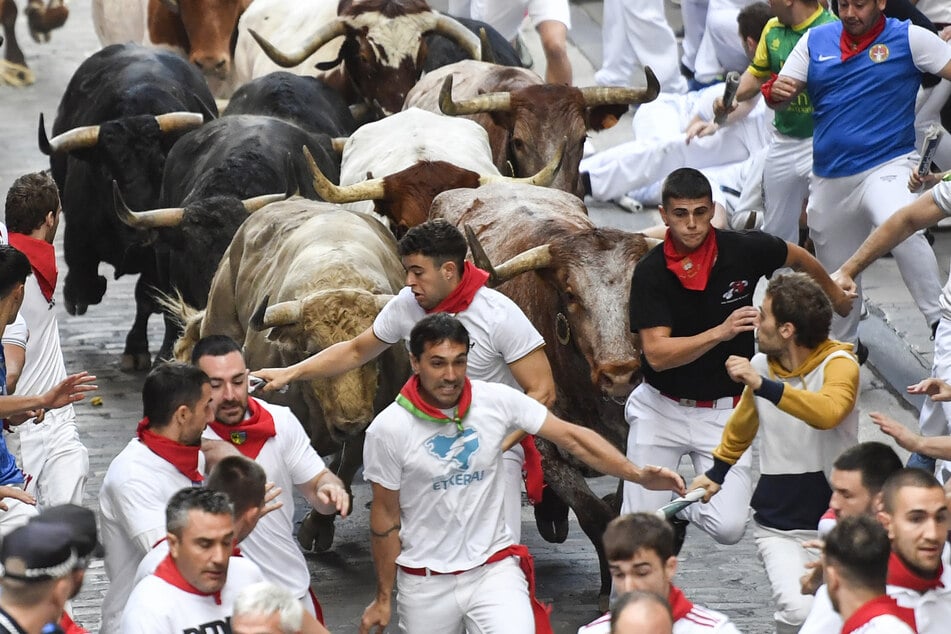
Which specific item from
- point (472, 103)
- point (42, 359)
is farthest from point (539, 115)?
point (42, 359)

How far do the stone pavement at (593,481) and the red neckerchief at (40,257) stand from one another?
5.66 feet

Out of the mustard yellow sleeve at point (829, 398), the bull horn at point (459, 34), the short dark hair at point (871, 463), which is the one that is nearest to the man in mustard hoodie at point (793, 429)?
the mustard yellow sleeve at point (829, 398)

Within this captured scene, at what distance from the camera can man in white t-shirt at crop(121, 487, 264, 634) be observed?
6.05m

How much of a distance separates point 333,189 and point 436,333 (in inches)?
143

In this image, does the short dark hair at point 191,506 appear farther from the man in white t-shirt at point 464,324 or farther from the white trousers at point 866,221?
the white trousers at point 866,221

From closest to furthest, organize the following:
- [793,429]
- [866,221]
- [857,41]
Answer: [793,429] < [857,41] < [866,221]

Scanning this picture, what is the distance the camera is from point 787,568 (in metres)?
7.55

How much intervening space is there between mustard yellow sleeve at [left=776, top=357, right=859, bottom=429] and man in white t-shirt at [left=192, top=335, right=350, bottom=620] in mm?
1810

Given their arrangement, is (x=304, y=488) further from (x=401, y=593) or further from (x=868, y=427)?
(x=868, y=427)

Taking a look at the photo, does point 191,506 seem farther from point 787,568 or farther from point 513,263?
point 513,263

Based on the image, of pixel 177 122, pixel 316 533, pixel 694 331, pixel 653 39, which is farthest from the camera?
pixel 653 39

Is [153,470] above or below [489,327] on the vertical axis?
above

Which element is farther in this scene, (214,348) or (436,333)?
(214,348)

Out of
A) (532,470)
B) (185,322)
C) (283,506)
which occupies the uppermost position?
(283,506)
